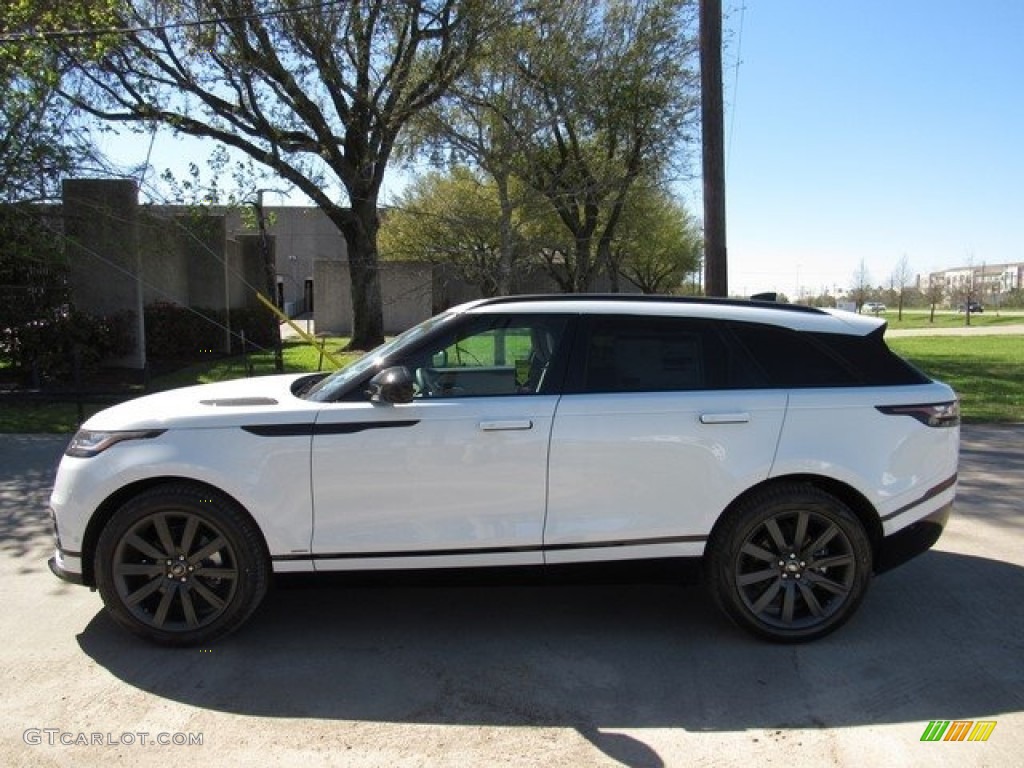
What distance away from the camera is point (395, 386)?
388 centimetres

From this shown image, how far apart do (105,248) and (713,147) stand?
39.7 ft

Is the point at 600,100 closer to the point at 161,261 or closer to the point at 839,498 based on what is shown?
the point at 161,261

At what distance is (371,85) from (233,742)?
18.6 metres

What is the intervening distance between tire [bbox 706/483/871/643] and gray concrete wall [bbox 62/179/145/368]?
565 inches

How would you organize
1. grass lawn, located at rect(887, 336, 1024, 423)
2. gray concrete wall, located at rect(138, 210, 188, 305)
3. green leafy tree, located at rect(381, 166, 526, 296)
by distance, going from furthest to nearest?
1. green leafy tree, located at rect(381, 166, 526, 296)
2. gray concrete wall, located at rect(138, 210, 188, 305)
3. grass lawn, located at rect(887, 336, 1024, 423)

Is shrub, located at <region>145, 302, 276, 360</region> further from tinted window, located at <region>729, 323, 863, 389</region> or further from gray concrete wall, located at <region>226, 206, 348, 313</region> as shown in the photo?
gray concrete wall, located at <region>226, 206, 348, 313</region>

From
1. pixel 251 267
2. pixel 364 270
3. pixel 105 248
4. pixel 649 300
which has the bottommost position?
pixel 649 300

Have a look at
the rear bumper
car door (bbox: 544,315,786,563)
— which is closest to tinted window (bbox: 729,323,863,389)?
car door (bbox: 544,315,786,563)

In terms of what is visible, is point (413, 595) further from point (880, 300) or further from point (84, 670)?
point (880, 300)

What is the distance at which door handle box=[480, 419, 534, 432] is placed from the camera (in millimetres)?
3957

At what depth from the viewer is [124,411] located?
13.9ft

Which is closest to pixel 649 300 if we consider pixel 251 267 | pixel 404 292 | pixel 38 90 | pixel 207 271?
pixel 38 90

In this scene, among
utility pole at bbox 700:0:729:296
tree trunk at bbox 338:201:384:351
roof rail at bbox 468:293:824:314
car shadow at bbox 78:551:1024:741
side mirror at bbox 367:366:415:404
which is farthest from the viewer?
tree trunk at bbox 338:201:384:351

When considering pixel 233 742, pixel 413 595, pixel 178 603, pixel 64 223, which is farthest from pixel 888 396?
pixel 64 223
